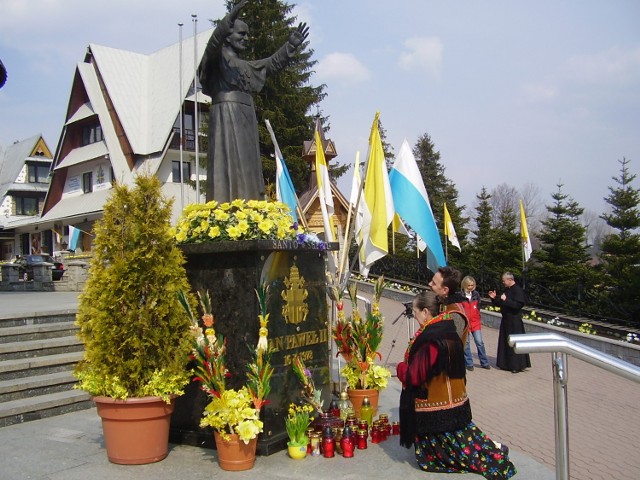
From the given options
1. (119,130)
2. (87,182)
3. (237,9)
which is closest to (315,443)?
(237,9)

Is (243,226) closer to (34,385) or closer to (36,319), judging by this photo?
(34,385)

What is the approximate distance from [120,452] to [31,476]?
66 centimetres

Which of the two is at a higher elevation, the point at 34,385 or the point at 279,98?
the point at 279,98

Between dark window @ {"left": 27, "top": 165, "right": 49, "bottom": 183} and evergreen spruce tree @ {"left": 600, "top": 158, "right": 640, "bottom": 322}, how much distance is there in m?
42.7

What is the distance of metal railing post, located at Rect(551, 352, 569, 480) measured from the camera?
337 centimetres

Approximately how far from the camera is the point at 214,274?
5.46 m

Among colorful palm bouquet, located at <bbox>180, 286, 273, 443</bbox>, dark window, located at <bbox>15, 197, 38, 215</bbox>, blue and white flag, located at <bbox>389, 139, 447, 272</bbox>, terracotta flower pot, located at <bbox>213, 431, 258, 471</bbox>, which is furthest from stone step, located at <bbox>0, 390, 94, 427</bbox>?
dark window, located at <bbox>15, 197, 38, 215</bbox>

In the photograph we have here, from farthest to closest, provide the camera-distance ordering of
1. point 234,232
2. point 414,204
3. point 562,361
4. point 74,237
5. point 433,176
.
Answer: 1. point 433,176
2. point 74,237
3. point 414,204
4. point 234,232
5. point 562,361

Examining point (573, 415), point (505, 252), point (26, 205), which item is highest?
point (26, 205)

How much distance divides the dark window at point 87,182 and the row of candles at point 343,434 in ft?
108

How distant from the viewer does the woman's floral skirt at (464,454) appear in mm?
4719

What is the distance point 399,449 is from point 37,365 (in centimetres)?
445

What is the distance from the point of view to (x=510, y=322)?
10.8 m

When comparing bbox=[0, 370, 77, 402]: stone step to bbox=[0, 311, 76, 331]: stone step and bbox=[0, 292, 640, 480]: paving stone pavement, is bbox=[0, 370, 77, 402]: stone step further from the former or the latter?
bbox=[0, 311, 76, 331]: stone step
